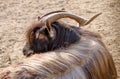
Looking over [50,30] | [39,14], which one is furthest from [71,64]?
[39,14]

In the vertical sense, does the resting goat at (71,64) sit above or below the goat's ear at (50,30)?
below

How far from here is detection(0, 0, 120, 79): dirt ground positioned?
4.59 m

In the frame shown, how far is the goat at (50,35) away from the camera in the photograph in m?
2.48

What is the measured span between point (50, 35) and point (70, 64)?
0.49 m

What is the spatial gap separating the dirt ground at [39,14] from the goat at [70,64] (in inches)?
69.4

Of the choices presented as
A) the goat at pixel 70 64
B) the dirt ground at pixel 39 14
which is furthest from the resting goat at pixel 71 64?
the dirt ground at pixel 39 14

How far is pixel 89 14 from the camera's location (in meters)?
5.46

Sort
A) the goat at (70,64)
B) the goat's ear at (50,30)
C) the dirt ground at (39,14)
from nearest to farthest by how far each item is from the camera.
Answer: the goat at (70,64) → the goat's ear at (50,30) → the dirt ground at (39,14)

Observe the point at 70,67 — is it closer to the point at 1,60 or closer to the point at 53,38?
the point at 53,38

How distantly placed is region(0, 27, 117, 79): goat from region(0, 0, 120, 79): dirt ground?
1.76 m

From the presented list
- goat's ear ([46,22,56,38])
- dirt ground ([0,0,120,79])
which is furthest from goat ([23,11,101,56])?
dirt ground ([0,0,120,79])

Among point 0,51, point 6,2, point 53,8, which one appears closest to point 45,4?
point 53,8

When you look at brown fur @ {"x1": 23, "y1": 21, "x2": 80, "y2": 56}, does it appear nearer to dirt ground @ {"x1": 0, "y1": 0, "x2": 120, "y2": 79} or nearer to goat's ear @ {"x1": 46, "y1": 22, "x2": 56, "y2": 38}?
goat's ear @ {"x1": 46, "y1": 22, "x2": 56, "y2": 38}

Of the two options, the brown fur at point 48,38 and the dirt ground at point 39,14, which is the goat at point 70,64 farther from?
the dirt ground at point 39,14
